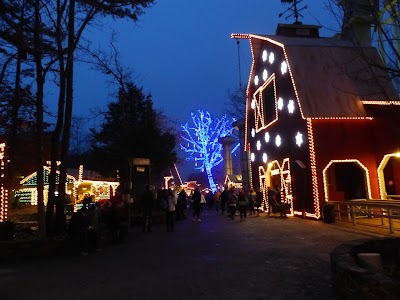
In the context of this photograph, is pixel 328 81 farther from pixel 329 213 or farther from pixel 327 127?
pixel 329 213

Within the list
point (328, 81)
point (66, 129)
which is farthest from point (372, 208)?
point (66, 129)

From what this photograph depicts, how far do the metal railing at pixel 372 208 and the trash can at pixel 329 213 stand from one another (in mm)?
298

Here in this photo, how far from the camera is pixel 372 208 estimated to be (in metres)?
16.8

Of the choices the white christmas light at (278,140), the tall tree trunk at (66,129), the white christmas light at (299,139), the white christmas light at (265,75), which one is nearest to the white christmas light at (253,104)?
the white christmas light at (265,75)

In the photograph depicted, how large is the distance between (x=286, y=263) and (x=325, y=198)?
10911 millimetres

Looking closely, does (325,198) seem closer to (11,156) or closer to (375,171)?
(375,171)

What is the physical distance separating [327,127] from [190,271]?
13.1 meters

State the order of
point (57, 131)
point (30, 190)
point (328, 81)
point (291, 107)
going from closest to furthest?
point (57, 131) < point (328, 81) < point (291, 107) < point (30, 190)

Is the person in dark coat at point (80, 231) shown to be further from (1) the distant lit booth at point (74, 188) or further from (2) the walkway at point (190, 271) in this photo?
(1) the distant lit booth at point (74, 188)

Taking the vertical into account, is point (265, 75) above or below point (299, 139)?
above

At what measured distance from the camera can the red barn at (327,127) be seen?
19.2 m

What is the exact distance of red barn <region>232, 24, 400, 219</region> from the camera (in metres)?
19.2

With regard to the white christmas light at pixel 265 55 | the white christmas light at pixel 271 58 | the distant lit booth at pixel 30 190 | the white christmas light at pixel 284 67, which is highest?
the white christmas light at pixel 265 55

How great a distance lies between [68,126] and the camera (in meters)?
14.5
